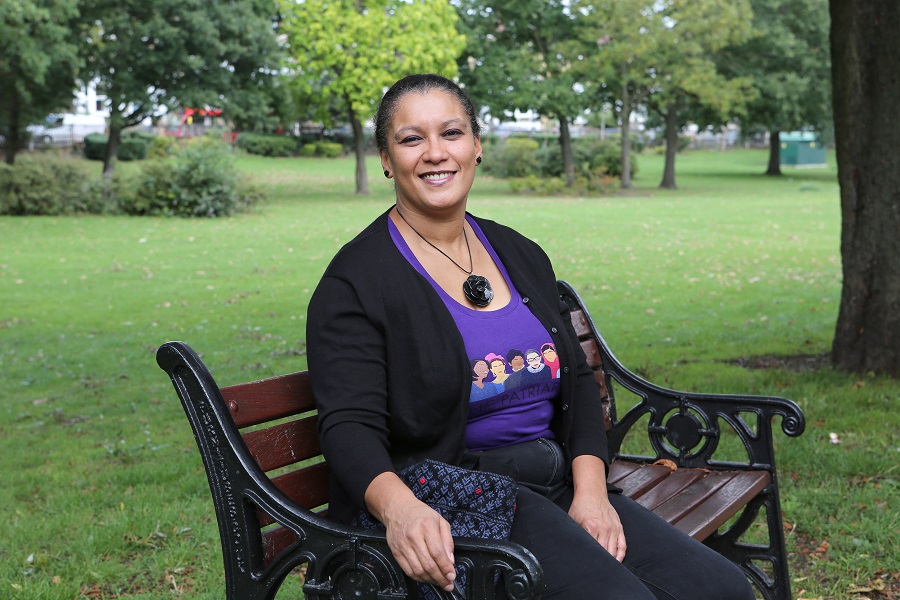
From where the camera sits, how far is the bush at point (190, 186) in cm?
2341

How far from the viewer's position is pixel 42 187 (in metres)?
23.1

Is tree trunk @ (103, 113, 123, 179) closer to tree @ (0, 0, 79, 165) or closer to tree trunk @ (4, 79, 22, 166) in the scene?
tree @ (0, 0, 79, 165)

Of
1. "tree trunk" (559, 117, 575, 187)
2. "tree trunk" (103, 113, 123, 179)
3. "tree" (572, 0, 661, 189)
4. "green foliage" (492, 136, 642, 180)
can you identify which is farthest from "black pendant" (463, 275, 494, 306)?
"green foliage" (492, 136, 642, 180)

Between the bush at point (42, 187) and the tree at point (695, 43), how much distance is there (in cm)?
1867

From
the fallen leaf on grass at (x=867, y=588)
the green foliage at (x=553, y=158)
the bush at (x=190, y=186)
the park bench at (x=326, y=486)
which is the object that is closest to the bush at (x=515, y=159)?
the green foliage at (x=553, y=158)

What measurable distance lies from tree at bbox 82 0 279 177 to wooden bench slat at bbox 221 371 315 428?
29.7 m

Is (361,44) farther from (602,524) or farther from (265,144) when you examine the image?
(602,524)

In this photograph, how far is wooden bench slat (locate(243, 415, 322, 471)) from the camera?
271cm

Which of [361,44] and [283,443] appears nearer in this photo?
[283,443]

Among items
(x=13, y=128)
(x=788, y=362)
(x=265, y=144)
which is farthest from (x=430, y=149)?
(x=265, y=144)

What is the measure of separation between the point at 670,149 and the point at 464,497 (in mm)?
36268

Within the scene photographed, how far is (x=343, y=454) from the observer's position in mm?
2461

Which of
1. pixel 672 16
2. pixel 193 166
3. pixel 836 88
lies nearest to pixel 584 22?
pixel 672 16

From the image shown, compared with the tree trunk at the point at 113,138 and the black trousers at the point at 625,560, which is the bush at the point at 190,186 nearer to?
the tree trunk at the point at 113,138
